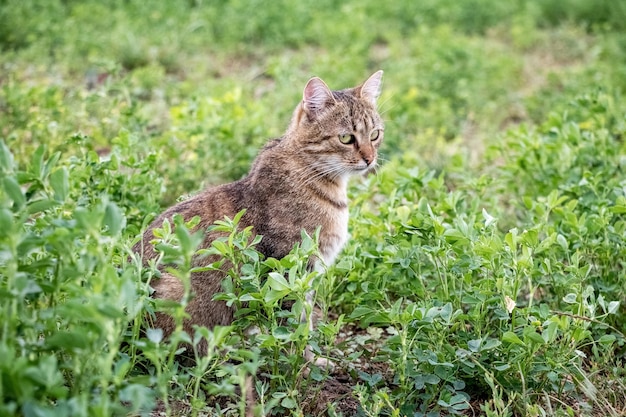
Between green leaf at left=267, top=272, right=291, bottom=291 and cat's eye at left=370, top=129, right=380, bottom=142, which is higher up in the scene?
green leaf at left=267, top=272, right=291, bottom=291

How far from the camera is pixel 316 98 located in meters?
3.96

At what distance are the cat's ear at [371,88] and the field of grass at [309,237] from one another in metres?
0.46

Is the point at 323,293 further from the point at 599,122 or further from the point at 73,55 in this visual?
the point at 73,55

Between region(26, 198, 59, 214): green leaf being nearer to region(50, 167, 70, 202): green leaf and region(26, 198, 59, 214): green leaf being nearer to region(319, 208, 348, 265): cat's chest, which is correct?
region(50, 167, 70, 202): green leaf

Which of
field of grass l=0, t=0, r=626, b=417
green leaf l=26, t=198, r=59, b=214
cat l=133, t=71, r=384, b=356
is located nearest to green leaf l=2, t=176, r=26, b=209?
field of grass l=0, t=0, r=626, b=417

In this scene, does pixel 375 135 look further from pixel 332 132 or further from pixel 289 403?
pixel 289 403

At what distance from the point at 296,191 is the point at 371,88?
890 mm

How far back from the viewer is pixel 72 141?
4023 mm

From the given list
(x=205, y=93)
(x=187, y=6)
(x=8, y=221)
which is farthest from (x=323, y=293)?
(x=187, y=6)

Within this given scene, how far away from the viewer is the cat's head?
3900 mm

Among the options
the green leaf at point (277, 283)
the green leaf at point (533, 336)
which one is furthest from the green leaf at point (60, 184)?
the green leaf at point (533, 336)

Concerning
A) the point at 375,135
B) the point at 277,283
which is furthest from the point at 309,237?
the point at 375,135

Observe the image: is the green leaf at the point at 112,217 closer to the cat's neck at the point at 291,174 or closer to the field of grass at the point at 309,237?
the field of grass at the point at 309,237

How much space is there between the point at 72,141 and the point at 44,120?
4.04 ft
